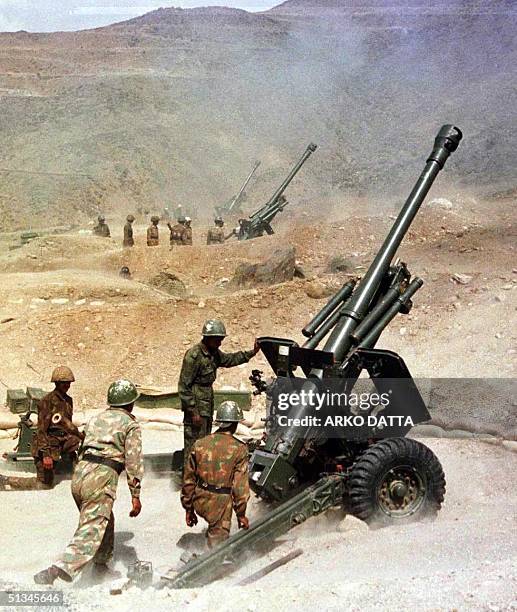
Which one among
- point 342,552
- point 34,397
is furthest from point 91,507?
point 34,397

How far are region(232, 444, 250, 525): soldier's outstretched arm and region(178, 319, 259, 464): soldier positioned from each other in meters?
1.62

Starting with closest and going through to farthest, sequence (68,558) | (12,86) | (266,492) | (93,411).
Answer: (68,558)
(266,492)
(93,411)
(12,86)

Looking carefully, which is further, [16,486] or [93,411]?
[93,411]

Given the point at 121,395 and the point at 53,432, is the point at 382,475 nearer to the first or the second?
the point at 121,395

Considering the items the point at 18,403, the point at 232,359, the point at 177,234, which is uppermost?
the point at 232,359

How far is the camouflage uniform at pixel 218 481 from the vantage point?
4.89 m

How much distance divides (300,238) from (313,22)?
45355 millimetres

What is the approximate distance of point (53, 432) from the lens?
6.62 metres

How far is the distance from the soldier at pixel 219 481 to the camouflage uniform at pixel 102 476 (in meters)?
0.33

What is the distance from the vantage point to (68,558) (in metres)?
4.69

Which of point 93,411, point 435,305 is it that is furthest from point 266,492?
point 435,305

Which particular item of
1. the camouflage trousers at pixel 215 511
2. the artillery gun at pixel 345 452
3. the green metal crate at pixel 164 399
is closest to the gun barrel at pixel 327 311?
the artillery gun at pixel 345 452

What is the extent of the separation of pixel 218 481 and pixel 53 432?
2.22m

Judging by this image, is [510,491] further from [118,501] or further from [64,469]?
[64,469]
